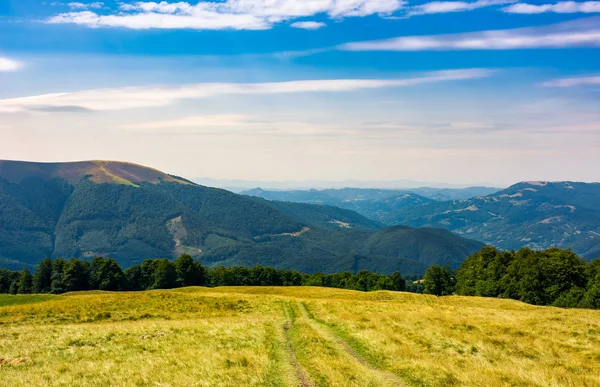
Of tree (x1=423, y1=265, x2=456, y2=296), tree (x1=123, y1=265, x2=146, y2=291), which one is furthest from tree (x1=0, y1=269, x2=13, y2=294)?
tree (x1=423, y1=265, x2=456, y2=296)

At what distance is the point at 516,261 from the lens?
99125 millimetres

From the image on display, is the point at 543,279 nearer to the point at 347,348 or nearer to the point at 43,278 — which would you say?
the point at 347,348

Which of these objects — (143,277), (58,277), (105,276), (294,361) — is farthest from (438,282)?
(58,277)

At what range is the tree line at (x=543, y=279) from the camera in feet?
281

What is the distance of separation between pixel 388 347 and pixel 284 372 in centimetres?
832

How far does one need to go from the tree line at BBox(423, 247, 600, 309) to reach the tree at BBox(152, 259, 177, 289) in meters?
97.7

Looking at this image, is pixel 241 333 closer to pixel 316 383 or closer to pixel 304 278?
pixel 316 383

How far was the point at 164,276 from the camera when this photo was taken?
13688 cm

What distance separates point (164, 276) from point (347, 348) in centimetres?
12337

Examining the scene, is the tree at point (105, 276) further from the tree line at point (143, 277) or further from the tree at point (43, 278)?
the tree at point (43, 278)

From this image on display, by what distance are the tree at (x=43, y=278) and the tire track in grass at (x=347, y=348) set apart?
122944 mm

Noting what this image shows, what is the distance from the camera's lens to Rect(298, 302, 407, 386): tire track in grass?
18.8 metres

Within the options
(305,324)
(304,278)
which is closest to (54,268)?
(304,278)

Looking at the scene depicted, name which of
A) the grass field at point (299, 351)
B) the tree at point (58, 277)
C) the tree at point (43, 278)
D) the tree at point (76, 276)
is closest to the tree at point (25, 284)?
the tree at point (43, 278)
